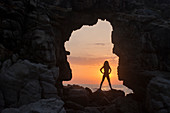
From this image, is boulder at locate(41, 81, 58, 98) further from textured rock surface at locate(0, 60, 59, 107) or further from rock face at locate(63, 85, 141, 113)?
rock face at locate(63, 85, 141, 113)

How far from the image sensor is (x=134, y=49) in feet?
59.4

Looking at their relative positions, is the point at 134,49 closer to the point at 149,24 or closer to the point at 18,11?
the point at 149,24

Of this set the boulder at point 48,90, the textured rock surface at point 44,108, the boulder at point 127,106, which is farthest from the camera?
the boulder at point 127,106

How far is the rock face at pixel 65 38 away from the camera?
11555 millimetres

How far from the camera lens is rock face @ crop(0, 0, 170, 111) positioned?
37.9 ft

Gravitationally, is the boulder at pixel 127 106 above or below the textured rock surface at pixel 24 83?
below

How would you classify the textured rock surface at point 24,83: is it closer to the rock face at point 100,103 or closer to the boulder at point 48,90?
the boulder at point 48,90

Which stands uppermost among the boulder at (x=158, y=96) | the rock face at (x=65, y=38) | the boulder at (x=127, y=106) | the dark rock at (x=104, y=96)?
the rock face at (x=65, y=38)

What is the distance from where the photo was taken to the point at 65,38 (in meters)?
21.0

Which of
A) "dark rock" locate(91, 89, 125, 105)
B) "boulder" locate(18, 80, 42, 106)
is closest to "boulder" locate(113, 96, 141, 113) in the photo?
"dark rock" locate(91, 89, 125, 105)

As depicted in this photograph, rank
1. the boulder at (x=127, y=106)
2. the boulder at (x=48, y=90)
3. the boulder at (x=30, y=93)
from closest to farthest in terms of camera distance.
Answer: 1. the boulder at (x=30, y=93)
2. the boulder at (x=48, y=90)
3. the boulder at (x=127, y=106)

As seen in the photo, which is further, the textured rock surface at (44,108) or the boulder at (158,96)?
the boulder at (158,96)

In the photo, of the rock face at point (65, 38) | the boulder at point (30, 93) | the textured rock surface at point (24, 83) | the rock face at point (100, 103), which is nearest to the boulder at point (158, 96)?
the rock face at point (65, 38)

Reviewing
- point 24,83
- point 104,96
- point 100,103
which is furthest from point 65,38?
point 24,83
